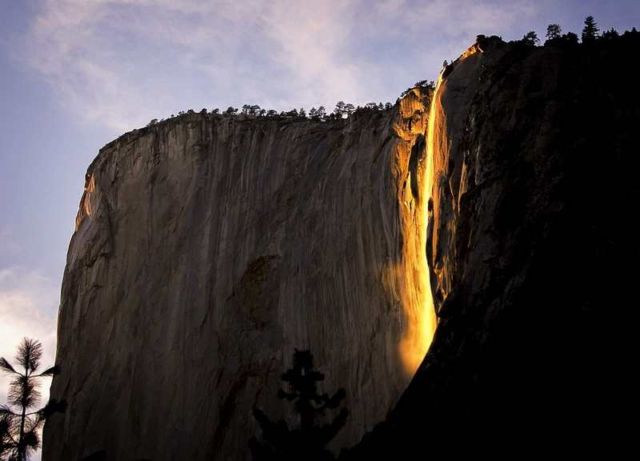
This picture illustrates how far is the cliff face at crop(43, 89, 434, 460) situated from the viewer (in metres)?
27.5

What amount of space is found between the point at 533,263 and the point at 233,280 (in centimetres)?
1737

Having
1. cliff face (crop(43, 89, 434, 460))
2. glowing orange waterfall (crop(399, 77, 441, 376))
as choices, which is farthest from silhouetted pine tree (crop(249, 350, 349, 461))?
cliff face (crop(43, 89, 434, 460))

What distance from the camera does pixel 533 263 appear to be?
1698 centimetres

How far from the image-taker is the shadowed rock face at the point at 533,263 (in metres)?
14.4

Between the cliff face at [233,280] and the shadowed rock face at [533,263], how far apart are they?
15.6ft

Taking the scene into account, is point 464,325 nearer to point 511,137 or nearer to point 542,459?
point 542,459

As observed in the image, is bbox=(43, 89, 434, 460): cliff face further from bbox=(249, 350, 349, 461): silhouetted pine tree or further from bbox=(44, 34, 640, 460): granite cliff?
bbox=(249, 350, 349, 461): silhouetted pine tree

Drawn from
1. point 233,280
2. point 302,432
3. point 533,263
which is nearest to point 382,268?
point 233,280

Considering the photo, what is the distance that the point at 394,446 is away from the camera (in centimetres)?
1507

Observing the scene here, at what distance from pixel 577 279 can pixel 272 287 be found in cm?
1697

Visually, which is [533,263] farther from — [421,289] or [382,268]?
[382,268]

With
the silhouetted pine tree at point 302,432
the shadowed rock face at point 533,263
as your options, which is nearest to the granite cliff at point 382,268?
the shadowed rock face at point 533,263

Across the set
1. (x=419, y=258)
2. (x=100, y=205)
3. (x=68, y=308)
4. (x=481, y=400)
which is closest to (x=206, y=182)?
(x=100, y=205)

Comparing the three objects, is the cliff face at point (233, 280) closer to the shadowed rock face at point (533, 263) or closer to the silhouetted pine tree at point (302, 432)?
the shadowed rock face at point (533, 263)
